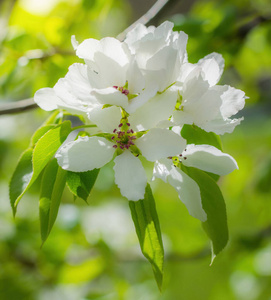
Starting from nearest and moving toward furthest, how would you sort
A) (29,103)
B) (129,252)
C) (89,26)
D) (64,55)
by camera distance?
(29,103)
(64,55)
(89,26)
(129,252)

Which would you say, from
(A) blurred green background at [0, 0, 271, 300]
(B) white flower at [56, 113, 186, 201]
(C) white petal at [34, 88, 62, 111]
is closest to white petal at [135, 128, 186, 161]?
(B) white flower at [56, 113, 186, 201]

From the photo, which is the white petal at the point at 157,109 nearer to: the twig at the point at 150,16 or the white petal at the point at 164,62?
the white petal at the point at 164,62

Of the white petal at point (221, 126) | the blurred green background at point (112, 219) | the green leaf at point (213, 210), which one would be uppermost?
the white petal at point (221, 126)

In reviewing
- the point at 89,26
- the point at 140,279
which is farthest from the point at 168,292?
the point at 89,26

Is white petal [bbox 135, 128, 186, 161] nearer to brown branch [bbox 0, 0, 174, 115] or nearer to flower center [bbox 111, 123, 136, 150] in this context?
flower center [bbox 111, 123, 136, 150]

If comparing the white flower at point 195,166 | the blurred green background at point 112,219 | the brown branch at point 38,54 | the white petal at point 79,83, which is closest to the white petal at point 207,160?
the white flower at point 195,166

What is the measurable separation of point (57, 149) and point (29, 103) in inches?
9.4

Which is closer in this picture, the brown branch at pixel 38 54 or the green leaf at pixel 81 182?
the green leaf at pixel 81 182

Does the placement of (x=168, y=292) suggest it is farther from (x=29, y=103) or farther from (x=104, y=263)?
(x=29, y=103)

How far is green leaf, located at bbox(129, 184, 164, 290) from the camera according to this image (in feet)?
1.37

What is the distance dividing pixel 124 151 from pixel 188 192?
76 millimetres

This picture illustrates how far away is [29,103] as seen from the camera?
663 millimetres

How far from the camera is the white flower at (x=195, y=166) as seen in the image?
0.44m

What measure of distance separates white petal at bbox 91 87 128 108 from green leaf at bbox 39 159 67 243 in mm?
83
